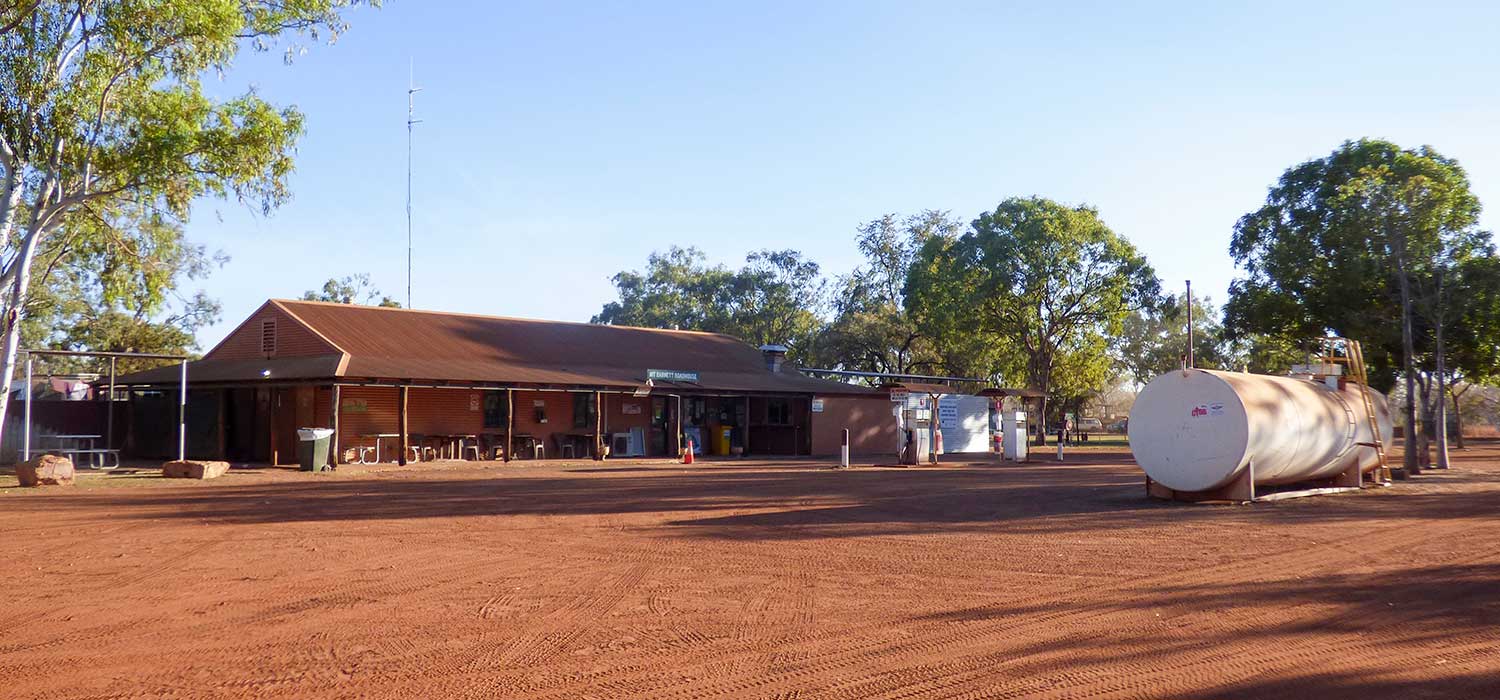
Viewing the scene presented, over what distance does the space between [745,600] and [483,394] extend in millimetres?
24047

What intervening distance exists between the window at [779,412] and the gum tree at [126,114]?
19.5 m

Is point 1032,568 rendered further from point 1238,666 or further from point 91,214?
point 91,214

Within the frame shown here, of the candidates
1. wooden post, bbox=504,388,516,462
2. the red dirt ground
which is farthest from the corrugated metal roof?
the red dirt ground

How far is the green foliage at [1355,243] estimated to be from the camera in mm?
27312

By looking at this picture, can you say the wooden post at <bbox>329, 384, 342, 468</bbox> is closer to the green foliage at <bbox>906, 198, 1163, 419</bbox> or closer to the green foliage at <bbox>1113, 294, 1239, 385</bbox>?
the green foliage at <bbox>906, 198, 1163, 419</bbox>

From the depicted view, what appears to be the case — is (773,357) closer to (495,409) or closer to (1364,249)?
(495,409)

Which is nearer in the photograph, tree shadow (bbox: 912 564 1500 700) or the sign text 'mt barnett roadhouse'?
tree shadow (bbox: 912 564 1500 700)

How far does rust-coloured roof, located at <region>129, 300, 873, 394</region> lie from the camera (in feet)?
97.9

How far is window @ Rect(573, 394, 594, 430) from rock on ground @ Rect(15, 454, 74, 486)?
15.1 metres

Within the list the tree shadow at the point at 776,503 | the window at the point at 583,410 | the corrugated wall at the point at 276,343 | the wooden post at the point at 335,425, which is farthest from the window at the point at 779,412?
the wooden post at the point at 335,425

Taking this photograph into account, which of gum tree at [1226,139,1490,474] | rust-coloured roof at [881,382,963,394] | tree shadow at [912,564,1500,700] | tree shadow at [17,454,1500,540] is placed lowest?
tree shadow at [912,564,1500,700]

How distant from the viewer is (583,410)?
112 ft

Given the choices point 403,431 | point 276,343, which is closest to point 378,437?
point 403,431

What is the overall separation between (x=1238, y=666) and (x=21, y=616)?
27.8 feet
